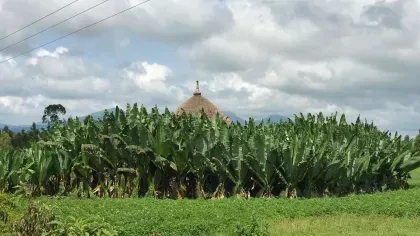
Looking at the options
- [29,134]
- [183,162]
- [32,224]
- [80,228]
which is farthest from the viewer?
[29,134]

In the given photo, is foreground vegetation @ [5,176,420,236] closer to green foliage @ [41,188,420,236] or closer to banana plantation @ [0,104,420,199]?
green foliage @ [41,188,420,236]

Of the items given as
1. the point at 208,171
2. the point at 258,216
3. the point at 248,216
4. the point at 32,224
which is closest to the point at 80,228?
the point at 32,224

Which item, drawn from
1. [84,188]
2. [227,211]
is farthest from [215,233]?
[84,188]

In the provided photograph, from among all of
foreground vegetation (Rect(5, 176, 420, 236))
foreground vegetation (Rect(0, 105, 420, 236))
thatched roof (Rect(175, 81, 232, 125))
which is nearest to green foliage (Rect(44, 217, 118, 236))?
foreground vegetation (Rect(5, 176, 420, 236))

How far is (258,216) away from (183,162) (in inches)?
132

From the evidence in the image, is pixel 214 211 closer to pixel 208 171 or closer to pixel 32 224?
pixel 32 224

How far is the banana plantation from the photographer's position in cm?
1152

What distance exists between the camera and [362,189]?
1326 centimetres

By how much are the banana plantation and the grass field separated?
4.71ft

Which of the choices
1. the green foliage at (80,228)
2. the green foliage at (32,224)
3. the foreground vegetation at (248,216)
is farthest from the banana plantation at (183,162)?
the green foliage at (32,224)

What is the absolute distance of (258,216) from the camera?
8.53m

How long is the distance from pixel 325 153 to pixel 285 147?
0.99 m

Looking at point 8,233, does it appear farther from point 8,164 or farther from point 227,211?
point 8,164

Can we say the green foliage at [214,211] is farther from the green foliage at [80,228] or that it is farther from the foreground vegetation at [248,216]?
the green foliage at [80,228]
